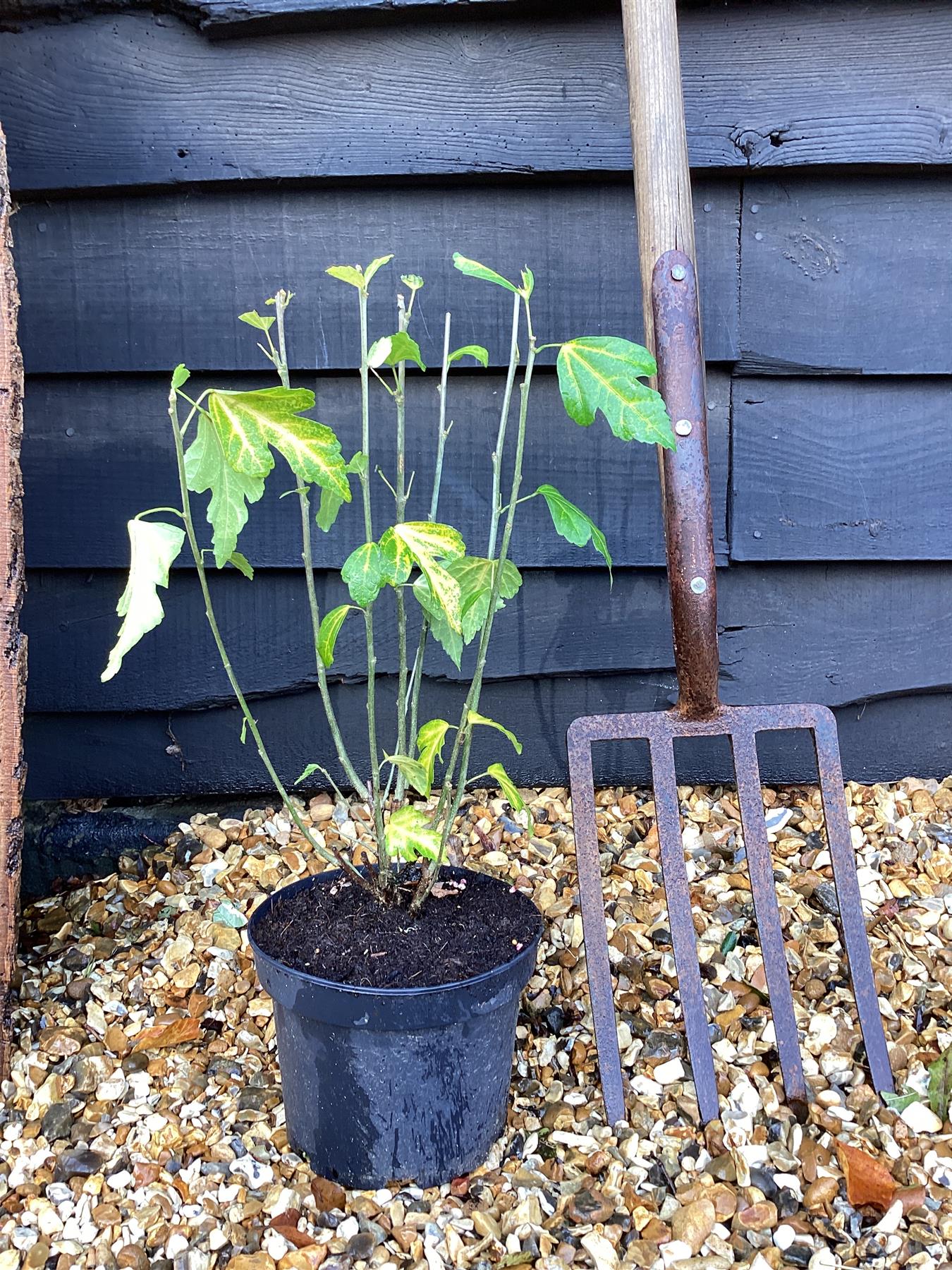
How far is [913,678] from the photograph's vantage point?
1.67 m

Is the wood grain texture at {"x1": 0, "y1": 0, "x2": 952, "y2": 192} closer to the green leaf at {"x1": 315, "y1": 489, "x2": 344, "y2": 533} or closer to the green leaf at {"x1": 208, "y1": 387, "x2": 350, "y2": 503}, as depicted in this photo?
the green leaf at {"x1": 315, "y1": 489, "x2": 344, "y2": 533}

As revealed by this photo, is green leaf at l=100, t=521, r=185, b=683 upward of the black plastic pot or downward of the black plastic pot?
upward

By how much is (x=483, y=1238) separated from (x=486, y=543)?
1026mm

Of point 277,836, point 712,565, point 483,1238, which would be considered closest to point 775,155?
point 712,565

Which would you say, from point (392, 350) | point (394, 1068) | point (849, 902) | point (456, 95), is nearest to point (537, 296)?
point (456, 95)

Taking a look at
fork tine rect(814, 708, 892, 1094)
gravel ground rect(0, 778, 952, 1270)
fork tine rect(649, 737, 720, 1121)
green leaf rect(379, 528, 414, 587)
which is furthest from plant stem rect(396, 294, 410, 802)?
fork tine rect(814, 708, 892, 1094)

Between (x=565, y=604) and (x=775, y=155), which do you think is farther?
(x=565, y=604)

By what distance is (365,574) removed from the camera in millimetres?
904

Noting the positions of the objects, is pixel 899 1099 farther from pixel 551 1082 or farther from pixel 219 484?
pixel 219 484

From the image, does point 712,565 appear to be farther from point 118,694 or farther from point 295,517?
point 118,694

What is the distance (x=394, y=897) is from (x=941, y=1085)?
0.71m

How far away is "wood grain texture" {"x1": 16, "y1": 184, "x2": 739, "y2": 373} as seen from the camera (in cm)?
154

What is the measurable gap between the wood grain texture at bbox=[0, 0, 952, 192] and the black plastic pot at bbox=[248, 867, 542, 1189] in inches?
47.9

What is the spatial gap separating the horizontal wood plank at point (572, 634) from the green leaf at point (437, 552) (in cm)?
73
